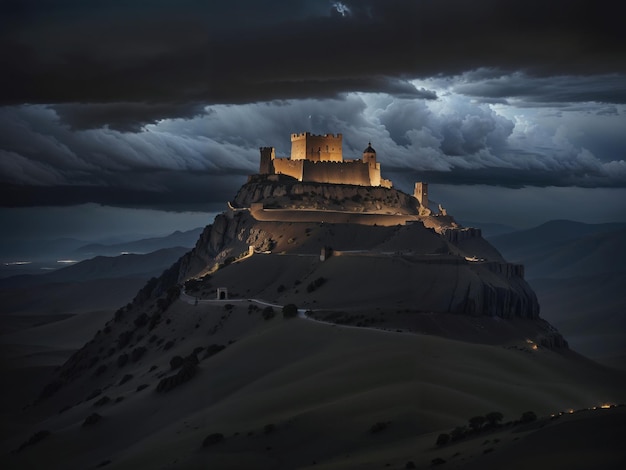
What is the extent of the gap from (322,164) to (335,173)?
2937 mm

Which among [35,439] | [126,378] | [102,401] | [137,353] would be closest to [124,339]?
[137,353]

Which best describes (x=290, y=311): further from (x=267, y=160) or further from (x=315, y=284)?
(x=267, y=160)

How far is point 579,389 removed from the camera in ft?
267

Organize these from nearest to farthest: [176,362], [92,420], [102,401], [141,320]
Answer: [92,420] < [102,401] < [176,362] < [141,320]

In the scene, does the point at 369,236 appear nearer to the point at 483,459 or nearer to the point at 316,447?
the point at 316,447

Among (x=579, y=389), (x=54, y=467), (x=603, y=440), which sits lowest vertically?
(x=54, y=467)

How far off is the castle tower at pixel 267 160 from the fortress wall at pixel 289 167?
0.98 metres

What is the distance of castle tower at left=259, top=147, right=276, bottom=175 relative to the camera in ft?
545

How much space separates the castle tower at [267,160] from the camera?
166 metres

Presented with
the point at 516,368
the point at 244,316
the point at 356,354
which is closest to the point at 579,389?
the point at 516,368

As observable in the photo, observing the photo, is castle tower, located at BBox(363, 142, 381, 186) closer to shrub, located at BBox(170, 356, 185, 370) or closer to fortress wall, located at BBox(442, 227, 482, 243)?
fortress wall, located at BBox(442, 227, 482, 243)

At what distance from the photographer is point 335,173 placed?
527 ft

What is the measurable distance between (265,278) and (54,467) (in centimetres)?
5497

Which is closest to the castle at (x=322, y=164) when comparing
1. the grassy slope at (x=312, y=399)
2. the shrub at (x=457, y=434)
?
the grassy slope at (x=312, y=399)
